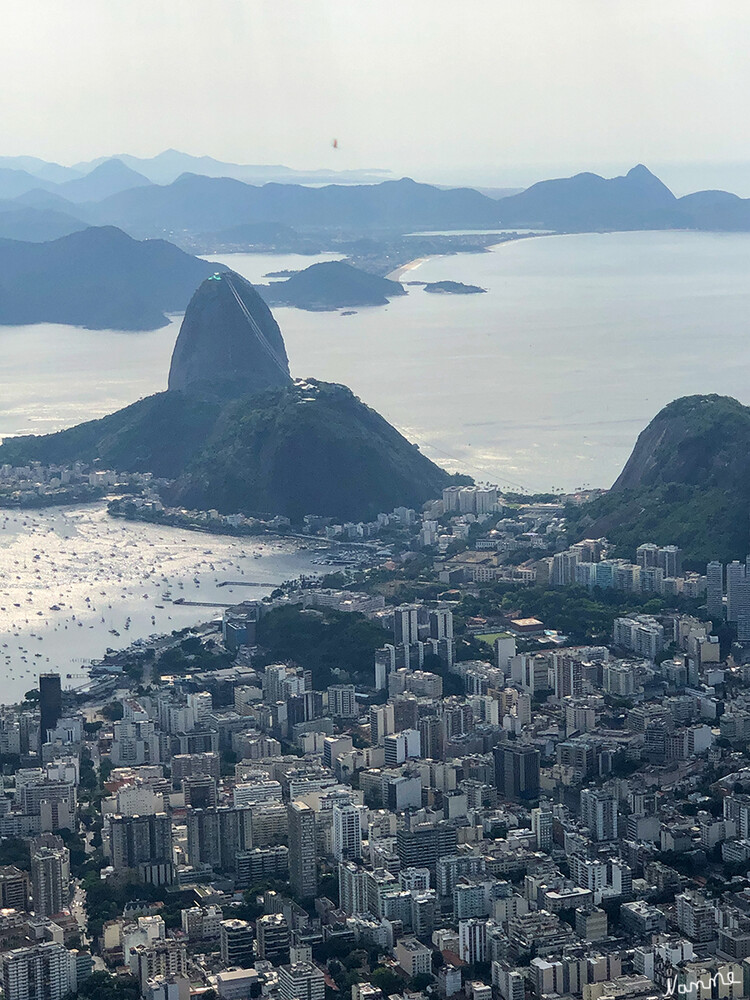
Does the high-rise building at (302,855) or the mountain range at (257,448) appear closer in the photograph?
the high-rise building at (302,855)

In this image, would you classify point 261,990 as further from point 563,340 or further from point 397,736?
point 563,340

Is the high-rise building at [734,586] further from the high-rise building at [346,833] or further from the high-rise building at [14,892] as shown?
the high-rise building at [14,892]

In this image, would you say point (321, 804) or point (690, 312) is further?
point (690, 312)

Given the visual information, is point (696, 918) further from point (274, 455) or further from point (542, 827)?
point (274, 455)

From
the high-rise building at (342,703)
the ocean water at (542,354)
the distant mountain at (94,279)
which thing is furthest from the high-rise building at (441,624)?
the distant mountain at (94,279)

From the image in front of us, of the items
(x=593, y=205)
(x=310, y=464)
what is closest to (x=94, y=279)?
(x=310, y=464)

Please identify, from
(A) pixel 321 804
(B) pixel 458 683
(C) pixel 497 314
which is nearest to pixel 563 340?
(C) pixel 497 314
